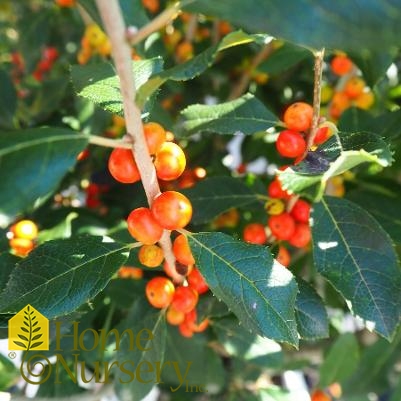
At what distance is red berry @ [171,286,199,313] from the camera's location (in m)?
0.89

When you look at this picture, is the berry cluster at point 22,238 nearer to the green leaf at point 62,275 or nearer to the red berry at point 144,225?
the green leaf at point 62,275

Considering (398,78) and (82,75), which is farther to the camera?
(398,78)

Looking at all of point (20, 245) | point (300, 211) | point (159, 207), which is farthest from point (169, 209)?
point (20, 245)

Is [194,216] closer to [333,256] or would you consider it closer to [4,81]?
[333,256]

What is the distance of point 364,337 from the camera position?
5.75ft

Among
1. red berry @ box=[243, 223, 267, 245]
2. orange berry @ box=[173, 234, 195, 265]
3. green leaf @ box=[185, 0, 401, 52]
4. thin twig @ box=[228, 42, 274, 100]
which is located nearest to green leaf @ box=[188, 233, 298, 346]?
orange berry @ box=[173, 234, 195, 265]

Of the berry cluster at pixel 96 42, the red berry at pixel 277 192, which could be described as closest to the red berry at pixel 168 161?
the red berry at pixel 277 192

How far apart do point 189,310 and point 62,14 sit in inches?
58.6

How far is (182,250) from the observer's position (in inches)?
32.0

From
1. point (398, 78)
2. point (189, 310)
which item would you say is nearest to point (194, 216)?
point (189, 310)

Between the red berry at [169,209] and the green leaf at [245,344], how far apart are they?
0.52m

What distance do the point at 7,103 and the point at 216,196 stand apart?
2.28 ft

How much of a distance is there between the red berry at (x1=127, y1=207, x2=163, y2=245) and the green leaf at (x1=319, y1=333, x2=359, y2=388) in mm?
747

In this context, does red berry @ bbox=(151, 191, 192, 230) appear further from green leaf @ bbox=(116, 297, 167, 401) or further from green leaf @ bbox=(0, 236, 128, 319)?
green leaf @ bbox=(116, 297, 167, 401)
